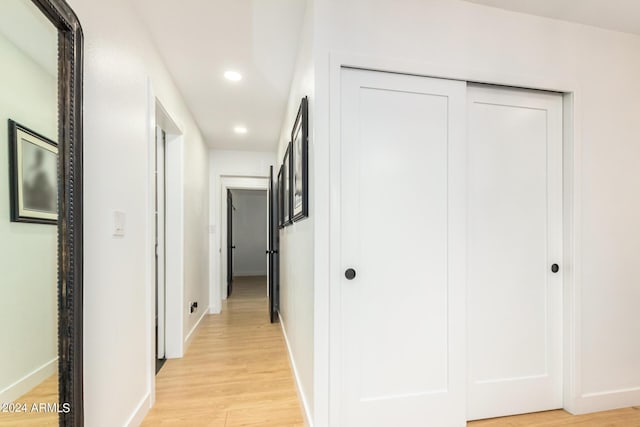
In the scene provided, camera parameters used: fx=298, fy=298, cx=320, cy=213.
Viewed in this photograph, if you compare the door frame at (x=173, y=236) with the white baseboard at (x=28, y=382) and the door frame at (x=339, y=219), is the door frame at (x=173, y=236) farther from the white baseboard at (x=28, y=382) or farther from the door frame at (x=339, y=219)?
the white baseboard at (x=28, y=382)

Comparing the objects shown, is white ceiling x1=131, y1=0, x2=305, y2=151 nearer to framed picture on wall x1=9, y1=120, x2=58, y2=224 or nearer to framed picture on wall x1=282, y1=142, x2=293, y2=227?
framed picture on wall x1=282, y1=142, x2=293, y2=227

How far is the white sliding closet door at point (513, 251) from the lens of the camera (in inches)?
70.1

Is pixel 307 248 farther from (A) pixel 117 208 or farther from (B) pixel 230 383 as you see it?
(B) pixel 230 383

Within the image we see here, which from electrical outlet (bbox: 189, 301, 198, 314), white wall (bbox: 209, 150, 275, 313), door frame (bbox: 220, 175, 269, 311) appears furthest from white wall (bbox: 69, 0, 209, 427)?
door frame (bbox: 220, 175, 269, 311)

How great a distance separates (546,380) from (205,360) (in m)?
2.56

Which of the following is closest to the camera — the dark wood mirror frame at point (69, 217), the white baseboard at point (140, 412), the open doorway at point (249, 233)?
the dark wood mirror frame at point (69, 217)

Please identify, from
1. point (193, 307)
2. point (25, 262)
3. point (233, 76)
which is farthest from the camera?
point (193, 307)

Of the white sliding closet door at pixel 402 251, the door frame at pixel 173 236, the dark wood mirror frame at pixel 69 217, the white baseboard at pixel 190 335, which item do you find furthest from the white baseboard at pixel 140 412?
the white sliding closet door at pixel 402 251

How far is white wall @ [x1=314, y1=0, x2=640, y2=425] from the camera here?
1627mm

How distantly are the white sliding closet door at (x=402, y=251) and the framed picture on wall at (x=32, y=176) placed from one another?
1148mm

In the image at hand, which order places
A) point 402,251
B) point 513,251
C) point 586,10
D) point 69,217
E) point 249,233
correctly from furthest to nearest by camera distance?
point 249,233, point 513,251, point 586,10, point 402,251, point 69,217

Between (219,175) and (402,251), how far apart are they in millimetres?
3617

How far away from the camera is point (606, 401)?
6.15 ft

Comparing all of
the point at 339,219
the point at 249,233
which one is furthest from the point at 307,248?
the point at 249,233
